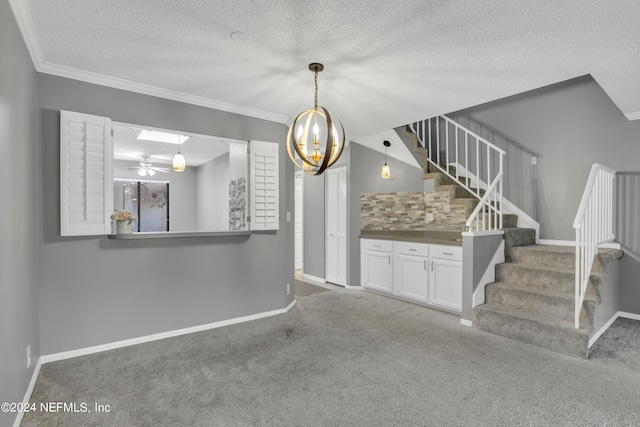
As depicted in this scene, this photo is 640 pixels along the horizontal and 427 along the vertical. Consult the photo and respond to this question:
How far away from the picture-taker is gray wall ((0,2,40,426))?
5.82 ft

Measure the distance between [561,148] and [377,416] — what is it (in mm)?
4020

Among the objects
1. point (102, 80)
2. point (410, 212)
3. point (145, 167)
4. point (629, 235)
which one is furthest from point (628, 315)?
point (145, 167)

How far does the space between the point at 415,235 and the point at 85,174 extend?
4.20 m

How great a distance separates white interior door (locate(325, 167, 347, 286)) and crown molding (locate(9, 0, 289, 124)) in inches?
68.6

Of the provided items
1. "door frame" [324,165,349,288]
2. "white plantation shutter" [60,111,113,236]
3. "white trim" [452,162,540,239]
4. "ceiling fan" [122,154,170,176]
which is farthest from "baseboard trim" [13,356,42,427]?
"ceiling fan" [122,154,170,176]

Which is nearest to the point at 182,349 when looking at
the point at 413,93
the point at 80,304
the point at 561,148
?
the point at 80,304

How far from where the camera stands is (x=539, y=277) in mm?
3508

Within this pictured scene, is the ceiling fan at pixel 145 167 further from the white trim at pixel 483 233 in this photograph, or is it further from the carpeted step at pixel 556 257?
the carpeted step at pixel 556 257

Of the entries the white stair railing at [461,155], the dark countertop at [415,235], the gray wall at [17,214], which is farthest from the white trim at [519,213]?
the gray wall at [17,214]

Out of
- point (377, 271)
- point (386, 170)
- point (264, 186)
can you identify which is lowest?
point (377, 271)

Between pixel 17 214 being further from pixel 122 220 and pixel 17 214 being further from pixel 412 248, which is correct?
pixel 412 248

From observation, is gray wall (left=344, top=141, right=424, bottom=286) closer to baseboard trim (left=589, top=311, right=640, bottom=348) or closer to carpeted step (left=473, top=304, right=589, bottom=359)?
carpeted step (left=473, top=304, right=589, bottom=359)

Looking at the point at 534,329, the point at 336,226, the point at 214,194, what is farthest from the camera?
the point at 214,194

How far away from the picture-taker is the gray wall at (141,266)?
9.11ft
